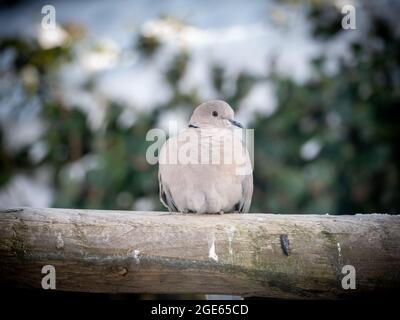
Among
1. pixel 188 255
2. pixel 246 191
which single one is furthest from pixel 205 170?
pixel 188 255

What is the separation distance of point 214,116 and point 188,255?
3.02ft

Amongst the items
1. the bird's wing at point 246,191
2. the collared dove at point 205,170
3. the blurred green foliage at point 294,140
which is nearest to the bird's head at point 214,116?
the collared dove at point 205,170

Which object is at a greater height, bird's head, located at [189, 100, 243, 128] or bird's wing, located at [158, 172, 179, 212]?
bird's head, located at [189, 100, 243, 128]

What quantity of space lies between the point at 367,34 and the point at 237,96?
1.20m

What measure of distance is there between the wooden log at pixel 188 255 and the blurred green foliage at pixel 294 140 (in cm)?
208

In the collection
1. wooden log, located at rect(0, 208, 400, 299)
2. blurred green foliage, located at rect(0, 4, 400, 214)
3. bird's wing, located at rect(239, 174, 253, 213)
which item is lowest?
wooden log, located at rect(0, 208, 400, 299)

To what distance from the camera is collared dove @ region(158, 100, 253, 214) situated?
2320mm

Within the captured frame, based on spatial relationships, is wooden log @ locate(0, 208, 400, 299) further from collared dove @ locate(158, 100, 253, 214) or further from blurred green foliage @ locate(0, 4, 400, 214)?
blurred green foliage @ locate(0, 4, 400, 214)

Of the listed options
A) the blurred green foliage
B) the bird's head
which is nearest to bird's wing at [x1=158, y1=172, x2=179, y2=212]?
the bird's head

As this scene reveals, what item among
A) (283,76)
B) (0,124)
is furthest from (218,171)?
(0,124)

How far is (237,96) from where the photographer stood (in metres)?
4.24

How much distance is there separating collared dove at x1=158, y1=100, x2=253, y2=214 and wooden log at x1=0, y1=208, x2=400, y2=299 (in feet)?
1.36

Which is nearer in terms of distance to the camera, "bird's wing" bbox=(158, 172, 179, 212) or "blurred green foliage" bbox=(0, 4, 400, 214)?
"bird's wing" bbox=(158, 172, 179, 212)

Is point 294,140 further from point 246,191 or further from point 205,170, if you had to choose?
point 205,170
